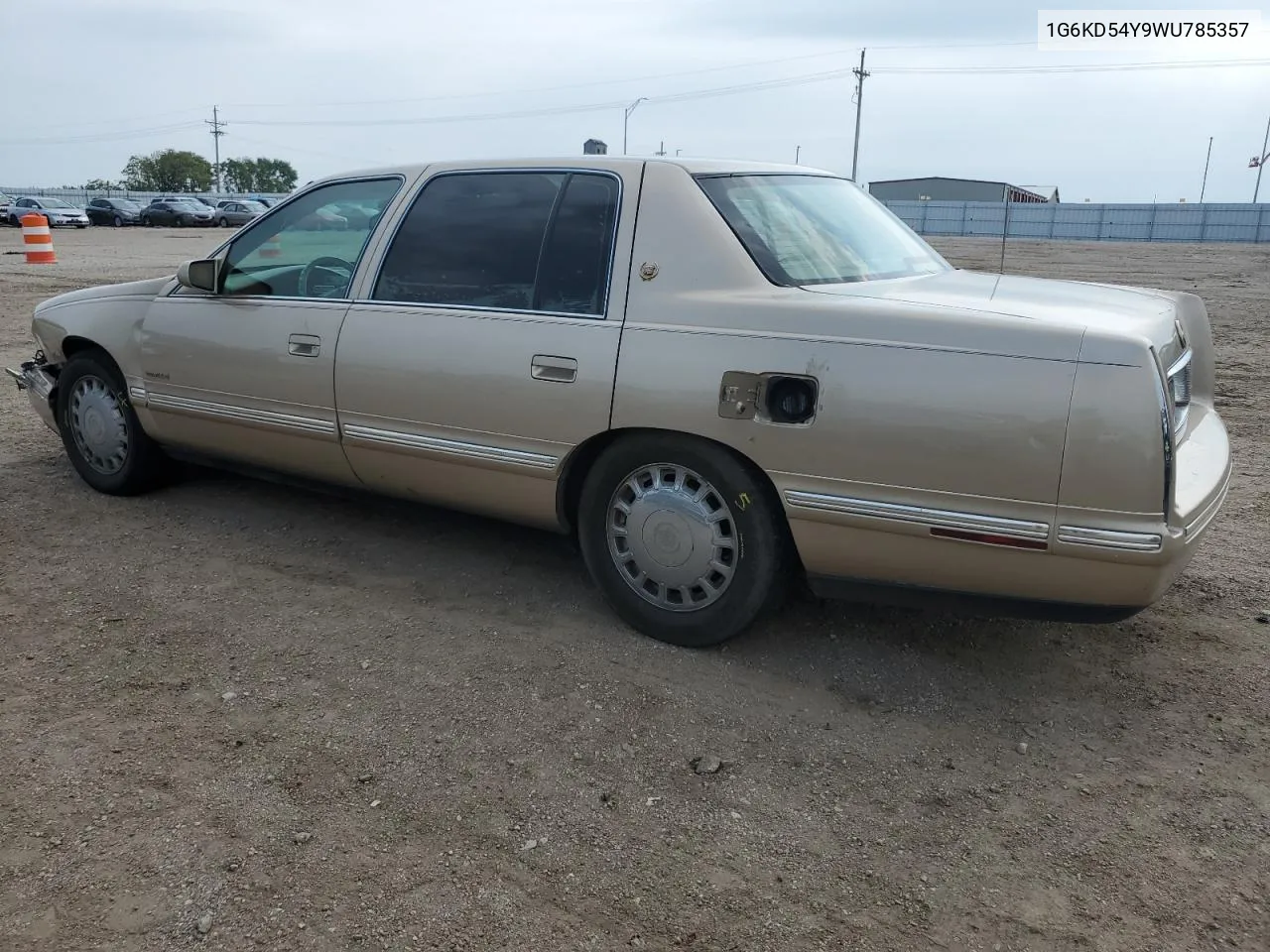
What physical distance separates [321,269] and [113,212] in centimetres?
4396

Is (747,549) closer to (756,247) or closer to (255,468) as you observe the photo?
(756,247)

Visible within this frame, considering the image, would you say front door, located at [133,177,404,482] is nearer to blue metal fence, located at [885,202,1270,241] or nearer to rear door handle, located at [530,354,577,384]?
rear door handle, located at [530,354,577,384]

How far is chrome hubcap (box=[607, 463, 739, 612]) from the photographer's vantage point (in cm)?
346

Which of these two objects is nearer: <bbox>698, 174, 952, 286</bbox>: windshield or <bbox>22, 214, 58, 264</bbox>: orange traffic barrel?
<bbox>698, 174, 952, 286</bbox>: windshield

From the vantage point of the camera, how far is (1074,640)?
146 inches

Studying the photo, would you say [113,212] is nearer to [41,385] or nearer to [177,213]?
[177,213]

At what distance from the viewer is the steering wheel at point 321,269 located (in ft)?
14.1

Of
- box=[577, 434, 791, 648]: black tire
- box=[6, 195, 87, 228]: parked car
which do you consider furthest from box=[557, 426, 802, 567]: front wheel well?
box=[6, 195, 87, 228]: parked car

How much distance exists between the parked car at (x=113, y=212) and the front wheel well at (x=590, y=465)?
147ft

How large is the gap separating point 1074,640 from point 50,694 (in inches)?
137

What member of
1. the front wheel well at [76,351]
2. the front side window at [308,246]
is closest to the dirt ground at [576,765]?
the front wheel well at [76,351]

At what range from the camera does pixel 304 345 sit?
430 centimetres

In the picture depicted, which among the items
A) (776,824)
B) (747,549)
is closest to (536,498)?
(747,549)

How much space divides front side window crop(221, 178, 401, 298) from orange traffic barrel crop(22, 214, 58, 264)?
692 inches
